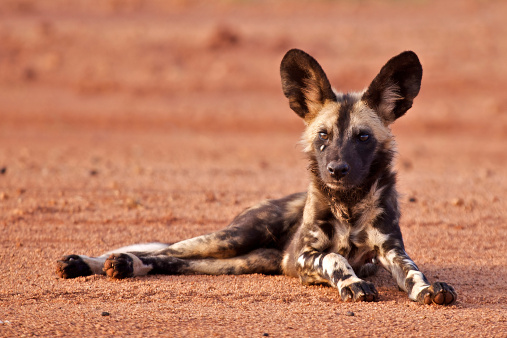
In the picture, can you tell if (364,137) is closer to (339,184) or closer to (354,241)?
(339,184)

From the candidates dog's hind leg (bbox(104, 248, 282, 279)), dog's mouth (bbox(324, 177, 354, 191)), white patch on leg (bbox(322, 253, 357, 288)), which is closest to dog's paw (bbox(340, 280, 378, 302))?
white patch on leg (bbox(322, 253, 357, 288))

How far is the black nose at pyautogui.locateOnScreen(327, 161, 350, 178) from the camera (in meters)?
4.22

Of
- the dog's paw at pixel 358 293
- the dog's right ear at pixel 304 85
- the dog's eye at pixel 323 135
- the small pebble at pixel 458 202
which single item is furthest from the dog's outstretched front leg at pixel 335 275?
the small pebble at pixel 458 202

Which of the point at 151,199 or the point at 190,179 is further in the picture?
the point at 190,179

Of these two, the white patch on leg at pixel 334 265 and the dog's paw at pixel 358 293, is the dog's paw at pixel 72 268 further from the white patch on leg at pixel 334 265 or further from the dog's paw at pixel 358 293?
the dog's paw at pixel 358 293

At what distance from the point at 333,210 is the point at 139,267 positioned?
134 centimetres

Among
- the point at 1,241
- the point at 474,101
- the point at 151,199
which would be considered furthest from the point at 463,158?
the point at 1,241

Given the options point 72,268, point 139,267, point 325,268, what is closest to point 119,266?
point 139,267

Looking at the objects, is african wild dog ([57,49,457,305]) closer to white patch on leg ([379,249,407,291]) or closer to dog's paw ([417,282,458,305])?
white patch on leg ([379,249,407,291])

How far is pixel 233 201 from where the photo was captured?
727cm

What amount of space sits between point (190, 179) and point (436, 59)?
9451 millimetres

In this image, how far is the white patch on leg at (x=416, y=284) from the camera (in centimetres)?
396

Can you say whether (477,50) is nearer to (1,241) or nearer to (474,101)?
(474,101)

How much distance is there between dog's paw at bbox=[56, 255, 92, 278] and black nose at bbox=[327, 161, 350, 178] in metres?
1.71
